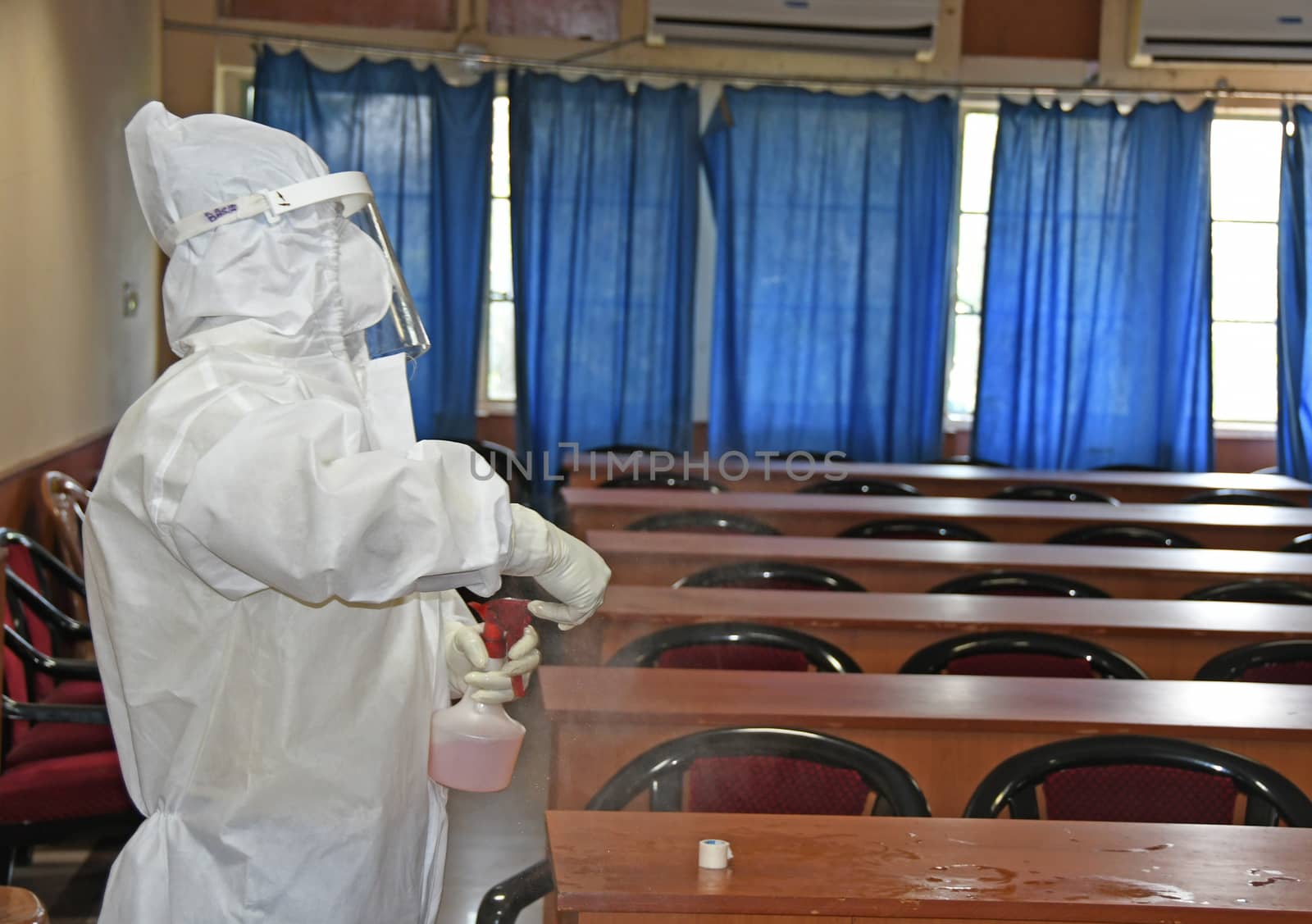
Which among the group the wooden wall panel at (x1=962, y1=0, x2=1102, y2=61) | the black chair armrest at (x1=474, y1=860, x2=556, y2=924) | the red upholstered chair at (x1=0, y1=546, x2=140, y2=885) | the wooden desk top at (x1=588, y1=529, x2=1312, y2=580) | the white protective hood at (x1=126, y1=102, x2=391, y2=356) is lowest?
the red upholstered chair at (x1=0, y1=546, x2=140, y2=885)

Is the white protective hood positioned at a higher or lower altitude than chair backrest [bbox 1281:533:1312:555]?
higher

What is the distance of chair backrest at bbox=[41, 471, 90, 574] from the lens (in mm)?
3676

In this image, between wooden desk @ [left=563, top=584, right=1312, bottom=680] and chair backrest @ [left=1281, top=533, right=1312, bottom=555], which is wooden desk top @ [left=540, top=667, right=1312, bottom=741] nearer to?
wooden desk @ [left=563, top=584, right=1312, bottom=680]

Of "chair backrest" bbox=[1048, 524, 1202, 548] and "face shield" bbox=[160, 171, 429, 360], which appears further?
"chair backrest" bbox=[1048, 524, 1202, 548]

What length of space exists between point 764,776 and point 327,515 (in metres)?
0.92

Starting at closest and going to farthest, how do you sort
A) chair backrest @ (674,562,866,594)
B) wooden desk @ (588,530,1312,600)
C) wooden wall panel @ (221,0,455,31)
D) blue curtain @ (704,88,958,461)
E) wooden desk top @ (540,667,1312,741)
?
wooden desk top @ (540,667,1312,741) < chair backrest @ (674,562,866,594) < wooden desk @ (588,530,1312,600) < wooden wall panel @ (221,0,455,31) < blue curtain @ (704,88,958,461)

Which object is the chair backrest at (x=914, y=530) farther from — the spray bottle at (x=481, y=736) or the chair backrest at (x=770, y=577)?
the spray bottle at (x=481, y=736)

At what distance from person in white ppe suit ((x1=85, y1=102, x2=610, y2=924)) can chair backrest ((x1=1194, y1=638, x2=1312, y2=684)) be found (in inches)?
64.9

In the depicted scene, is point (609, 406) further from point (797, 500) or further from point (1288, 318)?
point (1288, 318)

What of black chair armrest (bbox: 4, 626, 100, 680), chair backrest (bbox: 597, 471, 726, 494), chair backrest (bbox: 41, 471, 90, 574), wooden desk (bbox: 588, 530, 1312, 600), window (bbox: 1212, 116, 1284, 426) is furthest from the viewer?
window (bbox: 1212, 116, 1284, 426)

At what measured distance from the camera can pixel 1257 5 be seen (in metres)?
5.84

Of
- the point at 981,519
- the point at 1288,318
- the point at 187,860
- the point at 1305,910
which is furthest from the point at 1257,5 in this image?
the point at 187,860

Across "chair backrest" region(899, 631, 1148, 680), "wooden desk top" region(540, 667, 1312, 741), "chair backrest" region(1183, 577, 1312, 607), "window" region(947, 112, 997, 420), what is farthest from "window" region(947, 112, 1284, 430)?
"wooden desk top" region(540, 667, 1312, 741)

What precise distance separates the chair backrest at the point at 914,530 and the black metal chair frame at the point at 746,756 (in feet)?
7.05
